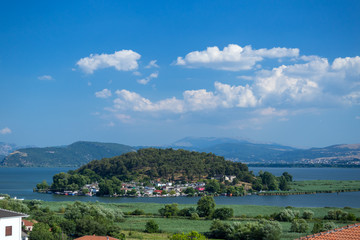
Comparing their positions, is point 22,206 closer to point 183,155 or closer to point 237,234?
point 237,234

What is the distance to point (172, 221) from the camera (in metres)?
39.9

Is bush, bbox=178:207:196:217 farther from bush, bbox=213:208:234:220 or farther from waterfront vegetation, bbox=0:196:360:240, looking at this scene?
bush, bbox=213:208:234:220

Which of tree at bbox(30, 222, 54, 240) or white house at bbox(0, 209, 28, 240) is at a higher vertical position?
white house at bbox(0, 209, 28, 240)

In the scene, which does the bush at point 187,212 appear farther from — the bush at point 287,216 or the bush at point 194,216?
the bush at point 287,216

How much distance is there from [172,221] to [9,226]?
24053mm

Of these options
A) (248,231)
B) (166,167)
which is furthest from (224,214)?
(166,167)

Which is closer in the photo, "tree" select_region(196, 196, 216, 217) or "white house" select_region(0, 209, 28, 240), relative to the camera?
"white house" select_region(0, 209, 28, 240)

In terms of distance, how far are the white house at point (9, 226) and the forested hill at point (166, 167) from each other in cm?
7645

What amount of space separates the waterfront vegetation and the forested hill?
45029 mm

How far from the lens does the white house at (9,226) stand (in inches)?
687

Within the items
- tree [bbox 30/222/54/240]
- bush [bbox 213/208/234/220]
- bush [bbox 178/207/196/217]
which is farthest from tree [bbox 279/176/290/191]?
tree [bbox 30/222/54/240]

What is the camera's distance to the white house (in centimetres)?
1744

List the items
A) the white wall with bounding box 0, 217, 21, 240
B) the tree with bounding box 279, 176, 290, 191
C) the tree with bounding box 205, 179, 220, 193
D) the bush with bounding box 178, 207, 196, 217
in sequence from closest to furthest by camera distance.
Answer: the white wall with bounding box 0, 217, 21, 240 → the bush with bounding box 178, 207, 196, 217 → the tree with bounding box 205, 179, 220, 193 → the tree with bounding box 279, 176, 290, 191

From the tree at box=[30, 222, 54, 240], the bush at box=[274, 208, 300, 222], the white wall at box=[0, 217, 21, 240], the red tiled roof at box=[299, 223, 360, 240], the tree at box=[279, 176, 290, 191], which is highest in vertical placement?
the red tiled roof at box=[299, 223, 360, 240]
